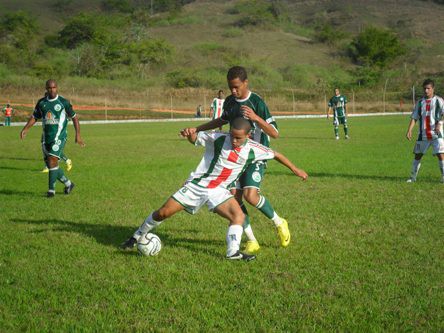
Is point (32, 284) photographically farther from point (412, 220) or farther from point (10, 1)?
point (10, 1)

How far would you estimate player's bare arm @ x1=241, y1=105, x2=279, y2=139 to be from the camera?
622cm

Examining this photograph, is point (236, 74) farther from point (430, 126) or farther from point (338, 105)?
point (338, 105)

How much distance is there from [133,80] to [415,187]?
72785 mm

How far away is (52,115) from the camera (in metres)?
11.3

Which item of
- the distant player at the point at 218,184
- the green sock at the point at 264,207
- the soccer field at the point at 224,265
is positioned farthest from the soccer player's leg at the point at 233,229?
the green sock at the point at 264,207

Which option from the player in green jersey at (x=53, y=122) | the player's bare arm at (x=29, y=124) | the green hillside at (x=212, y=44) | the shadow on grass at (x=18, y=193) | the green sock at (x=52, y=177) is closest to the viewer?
the green sock at (x=52, y=177)

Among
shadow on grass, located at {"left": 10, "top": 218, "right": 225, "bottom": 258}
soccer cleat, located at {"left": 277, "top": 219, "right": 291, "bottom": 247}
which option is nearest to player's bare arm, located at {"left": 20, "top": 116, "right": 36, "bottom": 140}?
shadow on grass, located at {"left": 10, "top": 218, "right": 225, "bottom": 258}

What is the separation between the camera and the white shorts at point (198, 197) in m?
6.30

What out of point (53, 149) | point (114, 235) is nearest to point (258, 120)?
point (114, 235)

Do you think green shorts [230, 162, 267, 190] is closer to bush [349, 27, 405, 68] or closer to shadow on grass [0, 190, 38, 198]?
shadow on grass [0, 190, 38, 198]

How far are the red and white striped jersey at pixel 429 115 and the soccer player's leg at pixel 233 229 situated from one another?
23.5 ft

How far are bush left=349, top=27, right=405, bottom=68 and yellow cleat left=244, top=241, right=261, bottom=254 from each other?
10031 centimetres

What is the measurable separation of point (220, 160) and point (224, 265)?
114 centimetres

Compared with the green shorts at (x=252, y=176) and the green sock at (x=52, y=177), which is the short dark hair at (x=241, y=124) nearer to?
the green shorts at (x=252, y=176)
